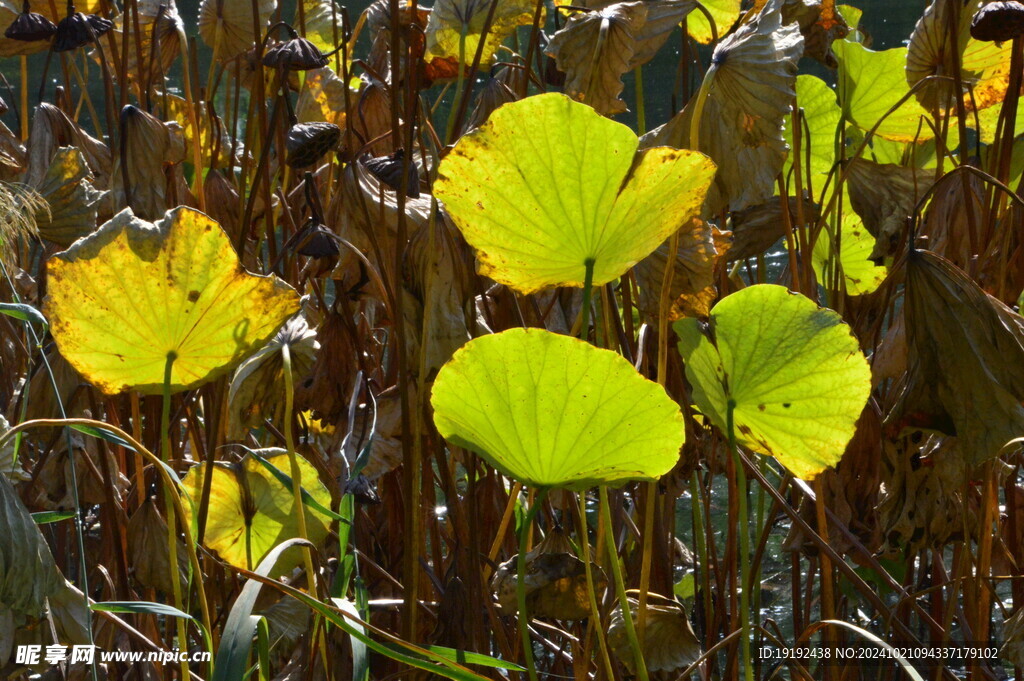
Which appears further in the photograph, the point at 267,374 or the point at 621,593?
the point at 267,374

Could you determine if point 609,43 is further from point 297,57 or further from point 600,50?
point 297,57

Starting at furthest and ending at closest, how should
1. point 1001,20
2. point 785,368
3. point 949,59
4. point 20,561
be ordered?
point 949,59 < point 1001,20 < point 785,368 < point 20,561

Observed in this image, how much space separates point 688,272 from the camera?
644 mm

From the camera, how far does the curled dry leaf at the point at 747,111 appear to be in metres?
0.57

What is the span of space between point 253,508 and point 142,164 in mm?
325

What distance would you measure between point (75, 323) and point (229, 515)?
21 cm

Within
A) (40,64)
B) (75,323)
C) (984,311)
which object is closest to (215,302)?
(75,323)

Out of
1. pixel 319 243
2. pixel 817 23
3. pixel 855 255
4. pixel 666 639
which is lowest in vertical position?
pixel 666 639

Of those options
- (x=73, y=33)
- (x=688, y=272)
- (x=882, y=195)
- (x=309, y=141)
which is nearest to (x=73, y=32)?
(x=73, y=33)

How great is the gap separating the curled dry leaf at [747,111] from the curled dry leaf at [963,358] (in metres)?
0.11

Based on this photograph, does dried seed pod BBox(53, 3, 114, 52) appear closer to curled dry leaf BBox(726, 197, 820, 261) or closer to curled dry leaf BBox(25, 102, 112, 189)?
curled dry leaf BBox(25, 102, 112, 189)

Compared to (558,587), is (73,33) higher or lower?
higher

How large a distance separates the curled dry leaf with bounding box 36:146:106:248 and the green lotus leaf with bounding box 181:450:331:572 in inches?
11.7

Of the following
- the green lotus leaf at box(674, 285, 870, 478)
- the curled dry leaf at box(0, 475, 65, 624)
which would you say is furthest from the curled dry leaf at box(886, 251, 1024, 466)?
the curled dry leaf at box(0, 475, 65, 624)
